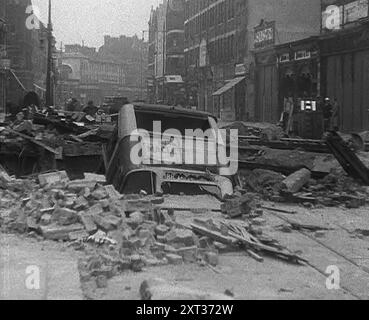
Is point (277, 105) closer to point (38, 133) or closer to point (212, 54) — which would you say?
point (212, 54)

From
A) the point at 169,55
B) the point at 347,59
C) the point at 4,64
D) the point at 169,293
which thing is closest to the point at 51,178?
the point at 169,293

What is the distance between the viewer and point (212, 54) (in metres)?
67.9

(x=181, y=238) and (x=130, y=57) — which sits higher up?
(x=130, y=57)

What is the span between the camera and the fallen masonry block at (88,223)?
22.3ft

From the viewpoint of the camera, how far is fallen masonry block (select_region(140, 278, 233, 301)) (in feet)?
15.1

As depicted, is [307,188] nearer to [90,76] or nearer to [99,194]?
[99,194]

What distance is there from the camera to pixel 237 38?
190 feet

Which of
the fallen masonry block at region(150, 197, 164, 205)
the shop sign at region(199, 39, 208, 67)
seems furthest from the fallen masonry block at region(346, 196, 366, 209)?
→ the shop sign at region(199, 39, 208, 67)

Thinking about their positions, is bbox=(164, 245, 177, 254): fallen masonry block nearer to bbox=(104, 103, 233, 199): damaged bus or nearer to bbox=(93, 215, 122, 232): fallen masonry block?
bbox=(93, 215, 122, 232): fallen masonry block

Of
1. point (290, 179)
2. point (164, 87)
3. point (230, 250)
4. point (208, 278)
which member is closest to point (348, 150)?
point (290, 179)

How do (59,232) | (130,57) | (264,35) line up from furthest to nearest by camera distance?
(130,57)
(264,35)
(59,232)

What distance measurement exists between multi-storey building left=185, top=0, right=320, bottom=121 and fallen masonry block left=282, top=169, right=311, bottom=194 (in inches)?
1459

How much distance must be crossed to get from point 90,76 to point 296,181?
127547 mm
